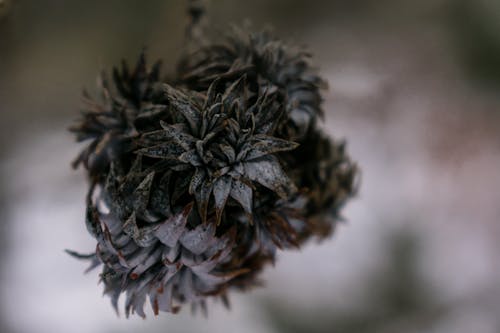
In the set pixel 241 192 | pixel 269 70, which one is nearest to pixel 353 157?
pixel 269 70

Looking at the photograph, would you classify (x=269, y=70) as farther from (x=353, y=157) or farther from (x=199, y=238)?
(x=353, y=157)

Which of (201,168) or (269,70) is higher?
(269,70)

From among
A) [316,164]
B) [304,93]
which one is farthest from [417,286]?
[304,93]

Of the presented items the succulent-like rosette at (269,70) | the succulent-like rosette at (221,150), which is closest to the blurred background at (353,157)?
the succulent-like rosette at (269,70)

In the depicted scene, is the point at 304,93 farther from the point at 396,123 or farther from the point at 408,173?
the point at 408,173

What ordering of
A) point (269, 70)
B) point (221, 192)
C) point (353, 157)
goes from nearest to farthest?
1. point (221, 192)
2. point (269, 70)
3. point (353, 157)

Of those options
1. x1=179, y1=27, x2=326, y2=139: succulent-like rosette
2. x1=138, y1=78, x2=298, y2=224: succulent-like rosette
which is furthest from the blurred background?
x1=138, y1=78, x2=298, y2=224: succulent-like rosette
